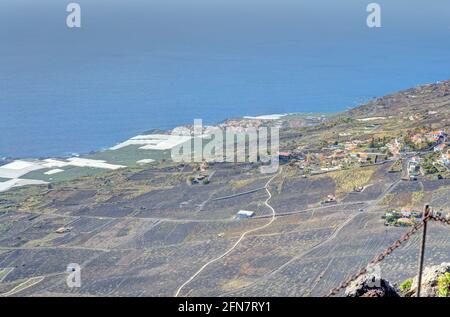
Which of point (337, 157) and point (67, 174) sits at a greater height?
point (337, 157)

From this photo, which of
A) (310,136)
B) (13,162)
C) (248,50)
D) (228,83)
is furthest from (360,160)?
(248,50)

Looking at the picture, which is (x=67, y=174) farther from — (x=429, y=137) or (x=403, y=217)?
(x=403, y=217)

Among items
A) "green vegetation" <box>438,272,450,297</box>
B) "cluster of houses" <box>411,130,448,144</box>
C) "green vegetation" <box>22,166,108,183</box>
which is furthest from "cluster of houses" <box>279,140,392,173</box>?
"green vegetation" <box>438,272,450,297</box>

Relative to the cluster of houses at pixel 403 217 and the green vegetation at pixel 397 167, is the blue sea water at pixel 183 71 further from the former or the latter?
the cluster of houses at pixel 403 217

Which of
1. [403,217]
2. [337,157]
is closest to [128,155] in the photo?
[337,157]

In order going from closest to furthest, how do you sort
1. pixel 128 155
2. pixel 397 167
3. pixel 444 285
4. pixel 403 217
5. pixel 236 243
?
pixel 444 285, pixel 236 243, pixel 403 217, pixel 397 167, pixel 128 155

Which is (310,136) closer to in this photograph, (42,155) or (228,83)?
(42,155)
